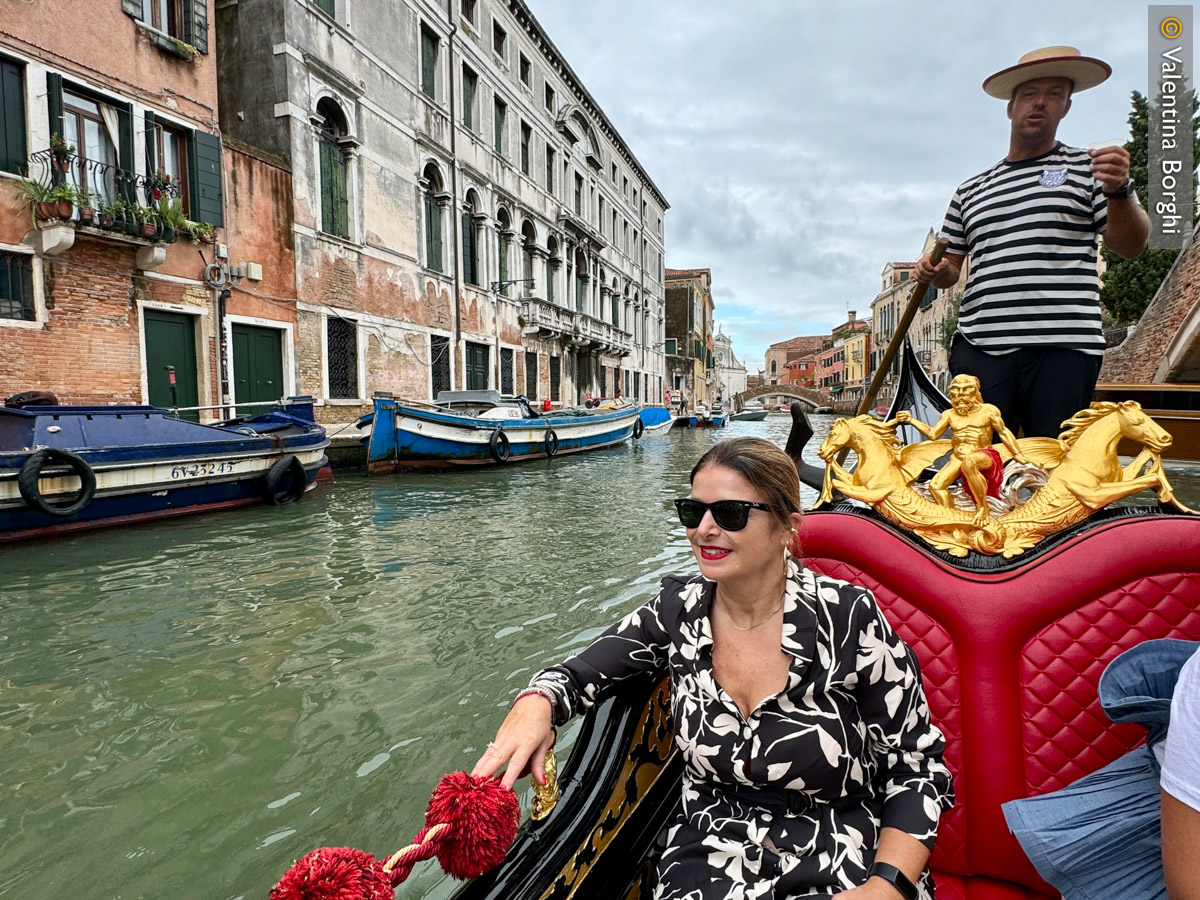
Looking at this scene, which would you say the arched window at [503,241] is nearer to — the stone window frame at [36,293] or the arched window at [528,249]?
the arched window at [528,249]

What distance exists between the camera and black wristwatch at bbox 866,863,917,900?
88 cm

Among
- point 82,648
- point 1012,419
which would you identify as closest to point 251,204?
point 82,648

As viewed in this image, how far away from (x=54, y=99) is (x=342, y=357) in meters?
4.61

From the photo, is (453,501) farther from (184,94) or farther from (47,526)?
(184,94)

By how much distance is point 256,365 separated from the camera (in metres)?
9.25

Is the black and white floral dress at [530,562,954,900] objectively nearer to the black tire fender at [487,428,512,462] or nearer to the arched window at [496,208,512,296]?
the black tire fender at [487,428,512,462]

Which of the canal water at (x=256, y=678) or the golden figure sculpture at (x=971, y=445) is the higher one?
the golden figure sculpture at (x=971, y=445)

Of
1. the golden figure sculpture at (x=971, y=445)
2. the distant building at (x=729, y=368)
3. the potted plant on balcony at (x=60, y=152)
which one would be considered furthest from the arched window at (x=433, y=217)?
the distant building at (x=729, y=368)

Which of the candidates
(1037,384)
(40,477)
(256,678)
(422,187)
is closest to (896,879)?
(1037,384)

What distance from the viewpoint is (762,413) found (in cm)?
4269

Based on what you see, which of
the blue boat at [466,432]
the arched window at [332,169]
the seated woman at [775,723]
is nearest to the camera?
the seated woman at [775,723]

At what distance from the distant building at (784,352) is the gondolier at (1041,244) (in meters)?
75.1

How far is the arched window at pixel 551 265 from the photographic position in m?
18.4

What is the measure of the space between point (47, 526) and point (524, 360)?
12021 millimetres
